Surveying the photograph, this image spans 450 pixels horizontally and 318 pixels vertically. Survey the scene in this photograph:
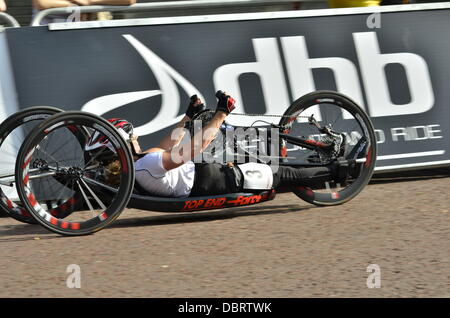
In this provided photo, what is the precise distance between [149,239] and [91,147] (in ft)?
2.66

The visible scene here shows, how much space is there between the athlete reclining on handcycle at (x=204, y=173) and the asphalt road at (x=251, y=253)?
0.94 feet

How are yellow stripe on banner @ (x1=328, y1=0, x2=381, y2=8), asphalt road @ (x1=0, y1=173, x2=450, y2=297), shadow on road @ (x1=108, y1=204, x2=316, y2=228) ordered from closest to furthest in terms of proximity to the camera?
1. asphalt road @ (x1=0, y1=173, x2=450, y2=297)
2. shadow on road @ (x1=108, y1=204, x2=316, y2=228)
3. yellow stripe on banner @ (x1=328, y1=0, x2=381, y2=8)

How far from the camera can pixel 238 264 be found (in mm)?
5410

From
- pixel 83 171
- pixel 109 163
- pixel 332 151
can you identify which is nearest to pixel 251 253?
pixel 109 163

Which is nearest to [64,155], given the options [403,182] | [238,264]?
[238,264]

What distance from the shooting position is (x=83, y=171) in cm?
631

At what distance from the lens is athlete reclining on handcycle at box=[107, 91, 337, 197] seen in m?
6.35

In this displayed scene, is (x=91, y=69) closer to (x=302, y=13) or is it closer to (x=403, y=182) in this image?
(x=302, y=13)

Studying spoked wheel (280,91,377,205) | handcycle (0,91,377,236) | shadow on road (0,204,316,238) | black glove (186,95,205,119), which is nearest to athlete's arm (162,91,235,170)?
handcycle (0,91,377,236)

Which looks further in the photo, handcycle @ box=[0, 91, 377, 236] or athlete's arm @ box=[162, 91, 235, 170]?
athlete's arm @ box=[162, 91, 235, 170]

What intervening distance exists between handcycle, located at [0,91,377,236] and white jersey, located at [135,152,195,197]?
0.06 metres

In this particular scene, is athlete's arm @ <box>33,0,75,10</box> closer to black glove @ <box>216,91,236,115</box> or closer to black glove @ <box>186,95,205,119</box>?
black glove @ <box>186,95,205,119</box>

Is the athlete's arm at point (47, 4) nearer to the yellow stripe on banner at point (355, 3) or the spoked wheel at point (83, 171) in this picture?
the spoked wheel at point (83, 171)

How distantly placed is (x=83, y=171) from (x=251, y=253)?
4.89 ft
